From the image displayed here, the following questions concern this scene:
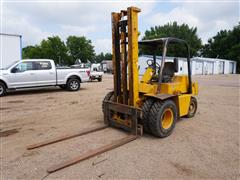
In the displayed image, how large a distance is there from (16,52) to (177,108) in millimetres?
15365

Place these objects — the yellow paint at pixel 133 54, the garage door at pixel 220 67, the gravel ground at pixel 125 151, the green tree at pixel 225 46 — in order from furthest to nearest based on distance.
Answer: the green tree at pixel 225 46, the garage door at pixel 220 67, the yellow paint at pixel 133 54, the gravel ground at pixel 125 151

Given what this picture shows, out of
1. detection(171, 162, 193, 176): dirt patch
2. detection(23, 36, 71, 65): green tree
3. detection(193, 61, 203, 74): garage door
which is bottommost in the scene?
detection(171, 162, 193, 176): dirt patch

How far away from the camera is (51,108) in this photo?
7238 millimetres

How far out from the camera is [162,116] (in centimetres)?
424

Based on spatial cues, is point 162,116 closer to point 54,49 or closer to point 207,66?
point 207,66

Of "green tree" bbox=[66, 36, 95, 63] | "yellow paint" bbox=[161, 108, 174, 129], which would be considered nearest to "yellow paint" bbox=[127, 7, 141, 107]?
"yellow paint" bbox=[161, 108, 174, 129]

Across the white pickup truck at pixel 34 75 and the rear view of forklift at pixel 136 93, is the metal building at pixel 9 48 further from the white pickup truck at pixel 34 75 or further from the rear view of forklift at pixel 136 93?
the rear view of forklift at pixel 136 93

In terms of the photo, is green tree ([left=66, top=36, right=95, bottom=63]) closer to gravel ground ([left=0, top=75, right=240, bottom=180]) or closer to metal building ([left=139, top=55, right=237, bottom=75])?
metal building ([left=139, top=55, right=237, bottom=75])

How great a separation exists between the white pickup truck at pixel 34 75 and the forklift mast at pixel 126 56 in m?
7.16

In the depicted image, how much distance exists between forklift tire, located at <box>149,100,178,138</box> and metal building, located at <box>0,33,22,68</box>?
15.3 meters

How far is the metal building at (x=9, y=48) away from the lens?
598 inches

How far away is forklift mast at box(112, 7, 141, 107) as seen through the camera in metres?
4.10

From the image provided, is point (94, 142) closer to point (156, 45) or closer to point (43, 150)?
point (43, 150)

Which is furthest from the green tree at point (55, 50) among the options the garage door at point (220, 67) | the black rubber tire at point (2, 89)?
the black rubber tire at point (2, 89)
